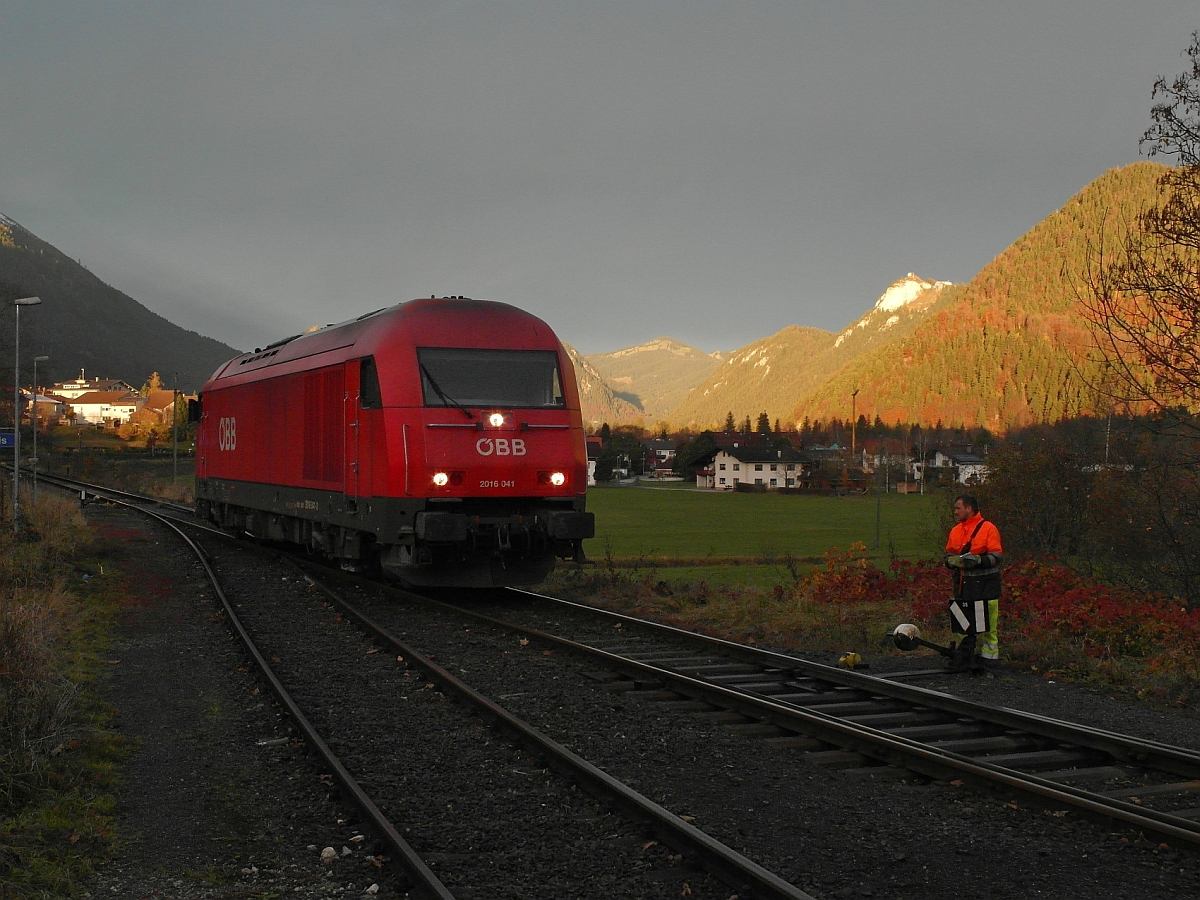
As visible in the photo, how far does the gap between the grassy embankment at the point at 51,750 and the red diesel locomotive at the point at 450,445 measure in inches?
140

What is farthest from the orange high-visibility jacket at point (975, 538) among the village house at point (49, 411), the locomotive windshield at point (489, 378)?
the village house at point (49, 411)

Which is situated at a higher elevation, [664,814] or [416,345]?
[416,345]

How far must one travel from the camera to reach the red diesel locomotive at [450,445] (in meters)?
13.1

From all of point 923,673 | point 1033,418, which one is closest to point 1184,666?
point 923,673

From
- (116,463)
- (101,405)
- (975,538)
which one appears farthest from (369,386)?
(101,405)

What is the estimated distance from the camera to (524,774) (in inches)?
251

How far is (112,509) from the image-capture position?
3794 centimetres

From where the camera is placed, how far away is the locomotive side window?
1340cm

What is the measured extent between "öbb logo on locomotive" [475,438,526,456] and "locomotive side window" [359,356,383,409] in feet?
4.49

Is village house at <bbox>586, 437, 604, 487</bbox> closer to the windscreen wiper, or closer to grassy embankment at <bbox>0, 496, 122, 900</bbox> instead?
the windscreen wiper

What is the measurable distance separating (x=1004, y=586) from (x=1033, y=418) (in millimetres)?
201213

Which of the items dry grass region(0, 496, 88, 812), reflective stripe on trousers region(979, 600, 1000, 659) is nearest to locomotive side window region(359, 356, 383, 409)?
dry grass region(0, 496, 88, 812)

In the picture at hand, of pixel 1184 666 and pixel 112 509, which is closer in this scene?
pixel 1184 666

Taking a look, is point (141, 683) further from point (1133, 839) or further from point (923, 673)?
point (1133, 839)
